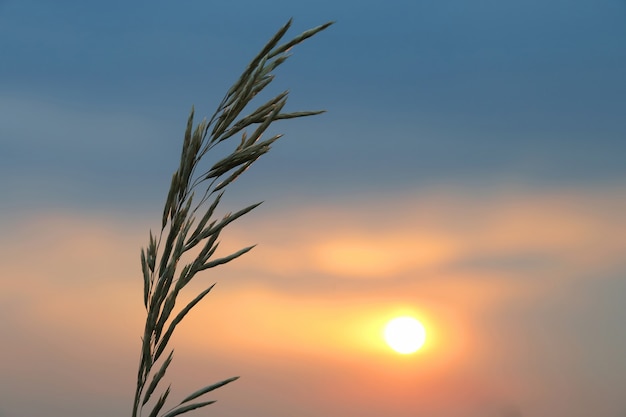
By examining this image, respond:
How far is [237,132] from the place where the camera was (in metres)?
2.56

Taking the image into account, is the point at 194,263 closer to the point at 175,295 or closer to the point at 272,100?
the point at 175,295

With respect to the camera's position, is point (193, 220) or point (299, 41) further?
point (299, 41)

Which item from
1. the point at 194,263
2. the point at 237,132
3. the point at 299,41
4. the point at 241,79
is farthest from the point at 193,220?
the point at 299,41

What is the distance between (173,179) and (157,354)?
0.57m

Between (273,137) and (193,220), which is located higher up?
(273,137)

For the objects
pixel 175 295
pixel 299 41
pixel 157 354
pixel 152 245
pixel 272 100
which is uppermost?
pixel 299 41

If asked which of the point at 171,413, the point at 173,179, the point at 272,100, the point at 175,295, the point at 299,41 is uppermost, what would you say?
the point at 299,41

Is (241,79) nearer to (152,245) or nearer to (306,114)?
(306,114)

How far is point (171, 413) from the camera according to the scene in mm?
2342

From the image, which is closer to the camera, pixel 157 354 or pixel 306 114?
pixel 157 354

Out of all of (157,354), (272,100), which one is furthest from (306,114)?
(157,354)

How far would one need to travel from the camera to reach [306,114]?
101 inches

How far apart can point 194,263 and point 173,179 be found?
287 mm

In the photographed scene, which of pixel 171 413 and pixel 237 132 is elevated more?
pixel 237 132
